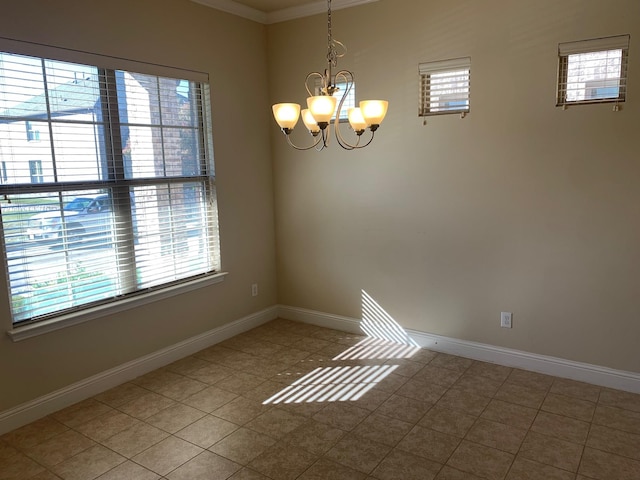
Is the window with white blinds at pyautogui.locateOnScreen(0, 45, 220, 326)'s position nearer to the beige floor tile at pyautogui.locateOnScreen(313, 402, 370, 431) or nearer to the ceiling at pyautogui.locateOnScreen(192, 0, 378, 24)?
the ceiling at pyautogui.locateOnScreen(192, 0, 378, 24)

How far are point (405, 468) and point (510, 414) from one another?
87 centimetres

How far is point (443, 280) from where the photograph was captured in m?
3.85

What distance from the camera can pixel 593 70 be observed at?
3.12 m

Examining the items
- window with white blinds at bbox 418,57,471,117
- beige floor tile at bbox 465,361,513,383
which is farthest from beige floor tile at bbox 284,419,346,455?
window with white blinds at bbox 418,57,471,117

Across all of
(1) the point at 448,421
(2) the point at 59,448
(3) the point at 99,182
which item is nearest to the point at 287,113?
(3) the point at 99,182

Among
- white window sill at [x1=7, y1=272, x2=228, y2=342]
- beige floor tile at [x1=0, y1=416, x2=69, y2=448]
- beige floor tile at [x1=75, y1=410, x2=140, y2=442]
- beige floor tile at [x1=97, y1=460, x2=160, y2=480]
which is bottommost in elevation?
beige floor tile at [x1=97, y1=460, x2=160, y2=480]

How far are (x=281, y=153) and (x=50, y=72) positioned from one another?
203 centimetres

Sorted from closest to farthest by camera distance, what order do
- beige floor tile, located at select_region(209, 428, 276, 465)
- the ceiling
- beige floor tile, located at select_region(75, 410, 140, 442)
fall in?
1. beige floor tile, located at select_region(209, 428, 276, 465)
2. beige floor tile, located at select_region(75, 410, 140, 442)
3. the ceiling

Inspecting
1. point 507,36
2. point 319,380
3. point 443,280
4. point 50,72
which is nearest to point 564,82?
point 507,36

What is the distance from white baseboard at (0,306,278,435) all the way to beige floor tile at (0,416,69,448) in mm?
42

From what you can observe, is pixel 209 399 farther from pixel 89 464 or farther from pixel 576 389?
pixel 576 389

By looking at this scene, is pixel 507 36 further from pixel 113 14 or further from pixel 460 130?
pixel 113 14

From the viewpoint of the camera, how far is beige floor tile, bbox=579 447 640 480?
94.4 inches

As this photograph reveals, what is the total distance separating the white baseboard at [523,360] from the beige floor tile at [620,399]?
6 cm
